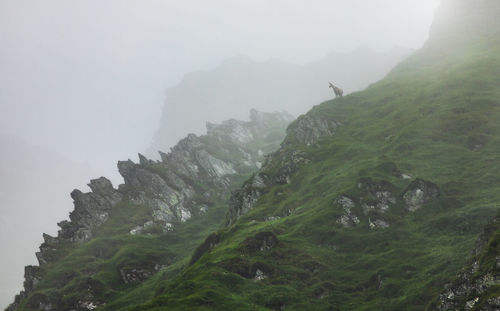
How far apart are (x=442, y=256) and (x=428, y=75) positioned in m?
110

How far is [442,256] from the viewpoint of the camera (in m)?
60.5

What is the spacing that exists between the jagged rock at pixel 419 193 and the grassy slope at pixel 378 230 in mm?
1931

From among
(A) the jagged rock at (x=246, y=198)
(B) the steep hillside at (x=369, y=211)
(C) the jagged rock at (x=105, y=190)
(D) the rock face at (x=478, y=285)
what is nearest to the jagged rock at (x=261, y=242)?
(B) the steep hillside at (x=369, y=211)

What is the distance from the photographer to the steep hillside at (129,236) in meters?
108

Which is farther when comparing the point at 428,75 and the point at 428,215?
the point at 428,75

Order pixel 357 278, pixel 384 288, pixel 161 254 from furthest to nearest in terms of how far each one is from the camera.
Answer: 1. pixel 161 254
2. pixel 357 278
3. pixel 384 288

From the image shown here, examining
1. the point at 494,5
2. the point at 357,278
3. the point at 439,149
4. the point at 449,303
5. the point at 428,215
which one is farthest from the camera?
the point at 494,5

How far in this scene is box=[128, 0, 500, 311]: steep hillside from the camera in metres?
61.2

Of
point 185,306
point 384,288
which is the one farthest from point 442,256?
point 185,306

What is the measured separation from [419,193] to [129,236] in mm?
94084

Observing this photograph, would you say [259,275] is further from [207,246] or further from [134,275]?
[134,275]

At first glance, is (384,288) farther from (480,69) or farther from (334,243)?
(480,69)

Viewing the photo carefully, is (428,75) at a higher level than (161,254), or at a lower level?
higher

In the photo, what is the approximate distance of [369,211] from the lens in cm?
8244
